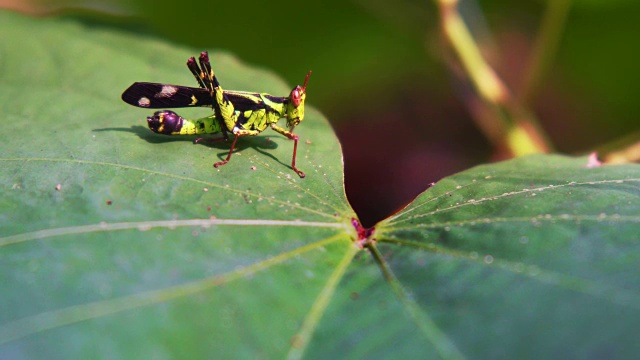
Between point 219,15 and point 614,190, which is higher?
point 614,190

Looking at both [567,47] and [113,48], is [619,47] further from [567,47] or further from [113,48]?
[113,48]

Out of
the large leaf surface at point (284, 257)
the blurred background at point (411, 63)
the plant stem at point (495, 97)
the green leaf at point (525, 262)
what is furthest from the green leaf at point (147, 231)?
the blurred background at point (411, 63)

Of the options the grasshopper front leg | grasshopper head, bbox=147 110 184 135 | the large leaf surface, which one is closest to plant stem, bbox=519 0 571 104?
the large leaf surface

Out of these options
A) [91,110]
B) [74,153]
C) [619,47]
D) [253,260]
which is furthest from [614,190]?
[619,47]

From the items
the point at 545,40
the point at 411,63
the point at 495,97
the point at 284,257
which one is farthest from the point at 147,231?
the point at 411,63

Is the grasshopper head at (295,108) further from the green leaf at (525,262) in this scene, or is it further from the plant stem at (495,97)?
the plant stem at (495,97)

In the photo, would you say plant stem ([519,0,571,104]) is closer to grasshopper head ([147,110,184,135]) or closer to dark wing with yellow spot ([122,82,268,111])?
dark wing with yellow spot ([122,82,268,111])
